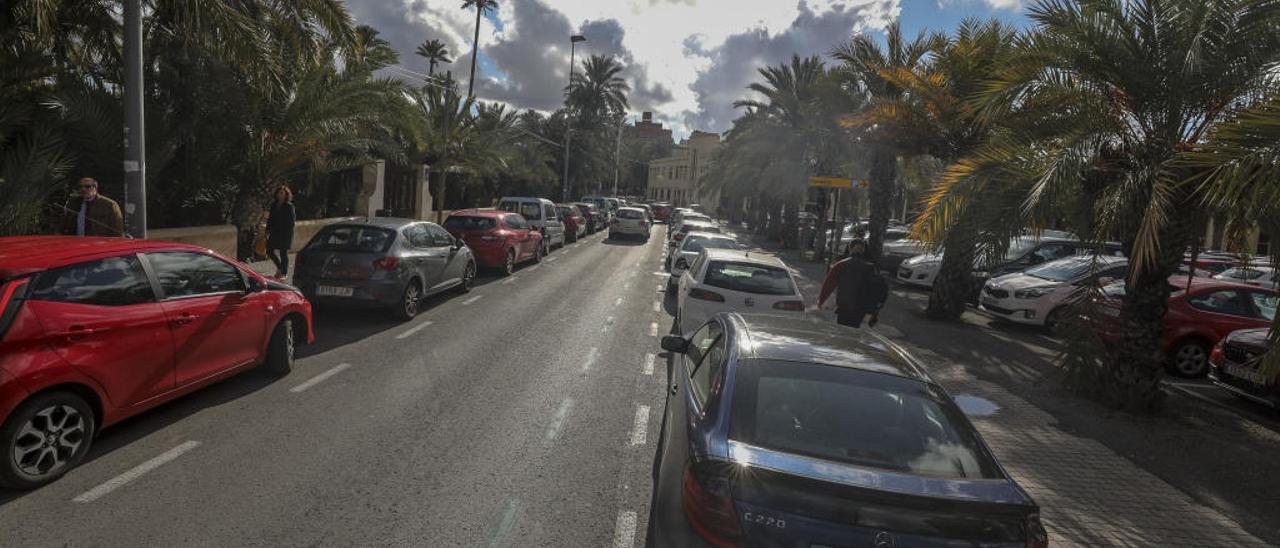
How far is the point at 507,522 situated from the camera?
4484mm

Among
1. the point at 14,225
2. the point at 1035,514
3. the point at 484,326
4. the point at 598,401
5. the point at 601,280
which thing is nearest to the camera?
the point at 1035,514

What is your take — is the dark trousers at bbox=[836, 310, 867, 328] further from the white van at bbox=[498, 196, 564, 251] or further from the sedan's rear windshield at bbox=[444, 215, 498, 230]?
the white van at bbox=[498, 196, 564, 251]

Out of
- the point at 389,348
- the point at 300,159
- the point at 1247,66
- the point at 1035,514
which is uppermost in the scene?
the point at 1247,66

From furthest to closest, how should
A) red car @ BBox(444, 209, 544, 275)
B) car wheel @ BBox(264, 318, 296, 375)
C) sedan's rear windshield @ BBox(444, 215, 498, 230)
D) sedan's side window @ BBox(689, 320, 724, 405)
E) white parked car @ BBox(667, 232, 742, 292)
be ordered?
sedan's rear windshield @ BBox(444, 215, 498, 230) < red car @ BBox(444, 209, 544, 275) < white parked car @ BBox(667, 232, 742, 292) < car wheel @ BBox(264, 318, 296, 375) < sedan's side window @ BBox(689, 320, 724, 405)

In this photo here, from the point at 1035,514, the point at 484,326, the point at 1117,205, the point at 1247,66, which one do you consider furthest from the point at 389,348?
the point at 1247,66

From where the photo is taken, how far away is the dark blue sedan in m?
2.97

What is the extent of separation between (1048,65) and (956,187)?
5.55ft

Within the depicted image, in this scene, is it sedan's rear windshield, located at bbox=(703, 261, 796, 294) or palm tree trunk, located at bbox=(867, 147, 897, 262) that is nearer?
sedan's rear windshield, located at bbox=(703, 261, 796, 294)

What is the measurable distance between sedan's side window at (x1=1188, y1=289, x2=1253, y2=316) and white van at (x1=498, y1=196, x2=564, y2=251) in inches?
617

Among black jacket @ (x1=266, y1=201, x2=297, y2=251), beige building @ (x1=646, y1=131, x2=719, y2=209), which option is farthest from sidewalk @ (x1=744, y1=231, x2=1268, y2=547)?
beige building @ (x1=646, y1=131, x2=719, y2=209)

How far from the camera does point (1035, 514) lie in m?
3.14

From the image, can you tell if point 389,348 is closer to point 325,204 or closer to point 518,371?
point 518,371

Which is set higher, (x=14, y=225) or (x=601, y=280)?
(x=14, y=225)

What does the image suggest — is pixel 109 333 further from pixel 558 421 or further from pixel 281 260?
pixel 281 260
